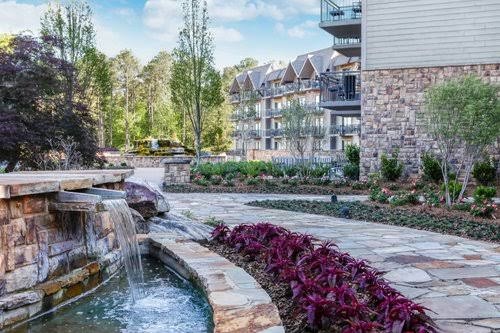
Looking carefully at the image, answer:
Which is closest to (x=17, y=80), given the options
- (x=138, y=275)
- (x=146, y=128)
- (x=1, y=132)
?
(x=1, y=132)

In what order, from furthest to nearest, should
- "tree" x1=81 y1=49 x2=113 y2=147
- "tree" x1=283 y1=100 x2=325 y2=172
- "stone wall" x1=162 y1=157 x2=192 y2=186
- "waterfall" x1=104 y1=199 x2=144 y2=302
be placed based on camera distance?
1. "tree" x1=81 y1=49 x2=113 y2=147
2. "tree" x1=283 y1=100 x2=325 y2=172
3. "stone wall" x1=162 y1=157 x2=192 y2=186
4. "waterfall" x1=104 y1=199 x2=144 y2=302

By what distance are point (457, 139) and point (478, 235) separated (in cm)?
371

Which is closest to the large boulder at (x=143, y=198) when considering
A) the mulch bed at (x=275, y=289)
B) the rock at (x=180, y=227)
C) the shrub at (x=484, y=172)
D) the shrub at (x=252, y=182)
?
the rock at (x=180, y=227)

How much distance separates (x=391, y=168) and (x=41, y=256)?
13.1 m

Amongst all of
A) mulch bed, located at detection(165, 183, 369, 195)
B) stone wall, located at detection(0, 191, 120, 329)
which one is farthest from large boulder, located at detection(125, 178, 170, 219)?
mulch bed, located at detection(165, 183, 369, 195)

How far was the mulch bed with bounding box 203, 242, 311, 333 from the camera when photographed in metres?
3.58

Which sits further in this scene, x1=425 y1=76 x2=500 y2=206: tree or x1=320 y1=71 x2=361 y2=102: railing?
x1=320 y1=71 x2=361 y2=102: railing

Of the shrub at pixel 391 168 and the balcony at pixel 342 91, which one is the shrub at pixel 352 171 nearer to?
the shrub at pixel 391 168

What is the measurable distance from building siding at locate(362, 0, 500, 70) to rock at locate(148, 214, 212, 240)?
1069 cm

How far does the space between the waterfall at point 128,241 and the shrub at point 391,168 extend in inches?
457

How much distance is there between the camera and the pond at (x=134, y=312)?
13.4ft

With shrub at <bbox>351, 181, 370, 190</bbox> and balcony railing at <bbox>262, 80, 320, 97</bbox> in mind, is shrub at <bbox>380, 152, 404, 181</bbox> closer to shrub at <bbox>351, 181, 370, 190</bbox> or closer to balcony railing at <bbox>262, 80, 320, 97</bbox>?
shrub at <bbox>351, 181, 370, 190</bbox>

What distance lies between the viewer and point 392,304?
11.3 feet

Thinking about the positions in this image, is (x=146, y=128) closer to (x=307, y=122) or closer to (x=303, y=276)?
(x=307, y=122)
